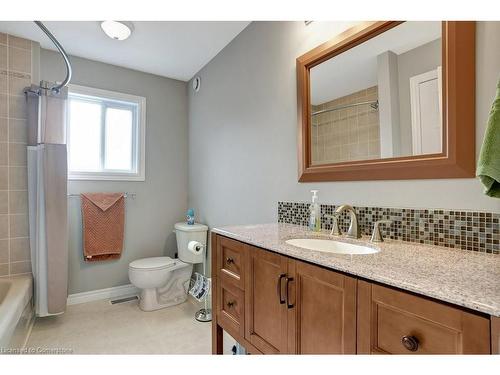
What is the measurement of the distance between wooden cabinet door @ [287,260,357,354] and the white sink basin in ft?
0.92

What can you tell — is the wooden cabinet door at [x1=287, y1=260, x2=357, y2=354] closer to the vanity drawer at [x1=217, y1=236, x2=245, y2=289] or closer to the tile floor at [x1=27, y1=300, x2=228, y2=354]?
the vanity drawer at [x1=217, y1=236, x2=245, y2=289]

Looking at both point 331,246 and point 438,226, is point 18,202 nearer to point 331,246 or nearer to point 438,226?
point 331,246

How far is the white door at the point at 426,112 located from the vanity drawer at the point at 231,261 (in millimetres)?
909

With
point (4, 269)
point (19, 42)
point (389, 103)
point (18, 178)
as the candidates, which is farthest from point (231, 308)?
point (19, 42)

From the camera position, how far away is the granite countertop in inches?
23.3

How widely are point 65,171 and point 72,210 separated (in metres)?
0.52

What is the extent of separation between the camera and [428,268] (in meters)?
0.77

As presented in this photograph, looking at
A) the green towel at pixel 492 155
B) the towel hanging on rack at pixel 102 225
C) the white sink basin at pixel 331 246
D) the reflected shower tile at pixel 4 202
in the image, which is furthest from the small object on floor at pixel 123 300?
the green towel at pixel 492 155

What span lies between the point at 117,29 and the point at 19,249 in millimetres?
2028

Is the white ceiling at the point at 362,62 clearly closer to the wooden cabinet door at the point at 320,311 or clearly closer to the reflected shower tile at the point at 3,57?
the wooden cabinet door at the point at 320,311
